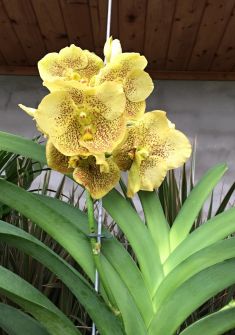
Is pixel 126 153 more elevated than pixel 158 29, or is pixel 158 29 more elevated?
pixel 158 29

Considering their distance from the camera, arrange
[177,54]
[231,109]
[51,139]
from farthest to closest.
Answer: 1. [231,109]
2. [177,54]
3. [51,139]

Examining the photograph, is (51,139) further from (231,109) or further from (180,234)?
(231,109)

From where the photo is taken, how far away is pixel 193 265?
0.56 m

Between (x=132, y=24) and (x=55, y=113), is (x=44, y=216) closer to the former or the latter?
(x=55, y=113)

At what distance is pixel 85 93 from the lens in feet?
1.69

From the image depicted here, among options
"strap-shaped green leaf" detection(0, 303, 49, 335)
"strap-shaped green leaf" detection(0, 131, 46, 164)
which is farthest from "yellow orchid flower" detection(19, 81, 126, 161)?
"strap-shaped green leaf" detection(0, 303, 49, 335)

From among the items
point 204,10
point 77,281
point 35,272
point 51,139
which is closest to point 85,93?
point 51,139

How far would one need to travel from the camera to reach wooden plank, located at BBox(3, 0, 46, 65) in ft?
6.32

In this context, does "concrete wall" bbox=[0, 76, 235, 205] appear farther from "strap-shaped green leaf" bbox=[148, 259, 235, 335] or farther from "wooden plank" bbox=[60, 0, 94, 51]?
"strap-shaped green leaf" bbox=[148, 259, 235, 335]

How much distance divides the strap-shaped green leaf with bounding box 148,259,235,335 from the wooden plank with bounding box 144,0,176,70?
4.92 ft

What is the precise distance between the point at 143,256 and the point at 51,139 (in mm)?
174

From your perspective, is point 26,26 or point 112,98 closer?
point 112,98

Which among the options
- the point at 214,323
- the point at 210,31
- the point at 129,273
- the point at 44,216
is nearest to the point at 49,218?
the point at 44,216

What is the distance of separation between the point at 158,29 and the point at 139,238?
63.5 inches
